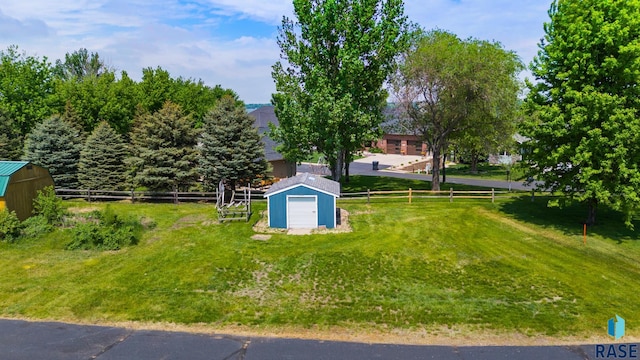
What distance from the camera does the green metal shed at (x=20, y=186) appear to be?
22.4 m

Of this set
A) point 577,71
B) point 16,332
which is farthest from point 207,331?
point 577,71

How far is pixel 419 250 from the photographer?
20250mm

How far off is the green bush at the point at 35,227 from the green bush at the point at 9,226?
1.14ft

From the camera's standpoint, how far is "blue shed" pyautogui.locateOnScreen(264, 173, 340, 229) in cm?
2278

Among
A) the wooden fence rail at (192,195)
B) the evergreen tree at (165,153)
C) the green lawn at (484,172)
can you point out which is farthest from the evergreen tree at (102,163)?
the green lawn at (484,172)

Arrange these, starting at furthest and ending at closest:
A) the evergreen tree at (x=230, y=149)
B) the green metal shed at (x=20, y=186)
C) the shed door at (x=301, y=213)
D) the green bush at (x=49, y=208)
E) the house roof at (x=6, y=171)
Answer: the evergreen tree at (x=230, y=149) → the green bush at (x=49, y=208) → the shed door at (x=301, y=213) → the green metal shed at (x=20, y=186) → the house roof at (x=6, y=171)

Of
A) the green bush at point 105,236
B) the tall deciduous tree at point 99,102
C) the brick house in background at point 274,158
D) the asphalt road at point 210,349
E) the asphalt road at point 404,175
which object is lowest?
the asphalt road at point 210,349

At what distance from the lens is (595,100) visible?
2070 cm

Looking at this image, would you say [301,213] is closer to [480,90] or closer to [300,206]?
[300,206]

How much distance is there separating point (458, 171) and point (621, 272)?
1528 inches

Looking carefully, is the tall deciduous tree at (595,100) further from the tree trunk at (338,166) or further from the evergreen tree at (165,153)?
the evergreen tree at (165,153)

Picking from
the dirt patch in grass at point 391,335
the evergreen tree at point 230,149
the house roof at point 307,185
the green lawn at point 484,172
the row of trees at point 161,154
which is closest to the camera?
the dirt patch in grass at point 391,335

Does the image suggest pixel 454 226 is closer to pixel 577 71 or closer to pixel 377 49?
pixel 577 71

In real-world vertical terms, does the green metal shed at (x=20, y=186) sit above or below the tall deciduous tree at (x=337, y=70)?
below
